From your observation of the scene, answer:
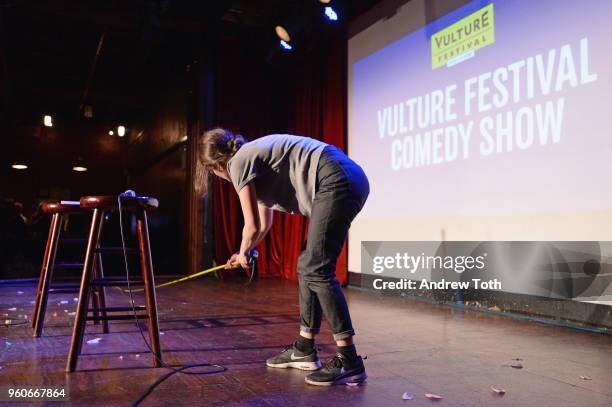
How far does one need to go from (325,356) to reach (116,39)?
6.37 metres

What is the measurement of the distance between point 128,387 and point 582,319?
105 inches

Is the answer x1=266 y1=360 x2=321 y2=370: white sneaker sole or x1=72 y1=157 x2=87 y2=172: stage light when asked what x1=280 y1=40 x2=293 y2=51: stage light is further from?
x1=72 y1=157 x2=87 y2=172: stage light

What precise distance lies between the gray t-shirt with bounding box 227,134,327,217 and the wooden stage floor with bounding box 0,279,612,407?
720 millimetres

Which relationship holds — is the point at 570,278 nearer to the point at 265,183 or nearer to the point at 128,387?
the point at 265,183

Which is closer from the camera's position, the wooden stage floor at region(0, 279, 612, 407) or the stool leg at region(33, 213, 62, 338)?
the wooden stage floor at region(0, 279, 612, 407)

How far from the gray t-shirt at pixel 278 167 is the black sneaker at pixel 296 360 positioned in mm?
579

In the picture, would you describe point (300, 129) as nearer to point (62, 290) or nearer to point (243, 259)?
point (62, 290)

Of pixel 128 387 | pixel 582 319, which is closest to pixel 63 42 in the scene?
pixel 128 387

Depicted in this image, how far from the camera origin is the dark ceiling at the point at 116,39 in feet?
19.4

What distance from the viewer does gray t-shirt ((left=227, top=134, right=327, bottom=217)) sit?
198 centimetres

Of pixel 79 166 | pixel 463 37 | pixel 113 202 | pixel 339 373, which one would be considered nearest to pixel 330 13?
pixel 463 37

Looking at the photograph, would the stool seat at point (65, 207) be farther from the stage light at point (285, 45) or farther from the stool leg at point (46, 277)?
the stage light at point (285, 45)

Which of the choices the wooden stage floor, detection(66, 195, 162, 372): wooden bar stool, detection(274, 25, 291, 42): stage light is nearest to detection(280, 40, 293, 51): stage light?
detection(274, 25, 291, 42): stage light

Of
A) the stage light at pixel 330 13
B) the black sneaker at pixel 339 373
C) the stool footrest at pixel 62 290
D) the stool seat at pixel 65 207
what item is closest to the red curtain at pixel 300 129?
the stage light at pixel 330 13
